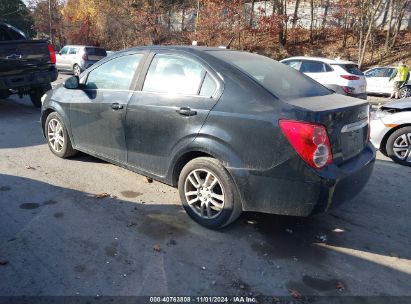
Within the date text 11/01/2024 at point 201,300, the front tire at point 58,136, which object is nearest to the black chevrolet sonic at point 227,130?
the front tire at point 58,136

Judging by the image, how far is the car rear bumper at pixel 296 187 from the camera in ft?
10.4

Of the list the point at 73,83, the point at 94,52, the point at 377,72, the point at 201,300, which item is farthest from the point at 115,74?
the point at 94,52

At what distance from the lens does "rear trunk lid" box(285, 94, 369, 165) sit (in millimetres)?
3215

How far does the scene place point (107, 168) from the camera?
17.6ft

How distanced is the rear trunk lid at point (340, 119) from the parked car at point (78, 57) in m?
19.4

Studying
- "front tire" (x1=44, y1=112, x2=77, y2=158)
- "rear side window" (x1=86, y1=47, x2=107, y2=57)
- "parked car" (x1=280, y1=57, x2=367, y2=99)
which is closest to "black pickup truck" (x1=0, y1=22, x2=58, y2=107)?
"front tire" (x1=44, y1=112, x2=77, y2=158)

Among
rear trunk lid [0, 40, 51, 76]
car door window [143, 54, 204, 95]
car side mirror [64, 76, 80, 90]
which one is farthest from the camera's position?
rear trunk lid [0, 40, 51, 76]

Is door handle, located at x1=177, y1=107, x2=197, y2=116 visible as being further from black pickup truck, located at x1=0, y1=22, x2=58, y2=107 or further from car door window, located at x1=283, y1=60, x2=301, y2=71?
car door window, located at x1=283, y1=60, x2=301, y2=71

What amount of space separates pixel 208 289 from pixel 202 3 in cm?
2854

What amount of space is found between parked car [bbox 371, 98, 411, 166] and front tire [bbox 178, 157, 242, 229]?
3891mm

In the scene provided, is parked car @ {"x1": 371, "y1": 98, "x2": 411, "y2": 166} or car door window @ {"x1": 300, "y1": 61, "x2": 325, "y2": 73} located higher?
car door window @ {"x1": 300, "y1": 61, "x2": 325, "y2": 73}

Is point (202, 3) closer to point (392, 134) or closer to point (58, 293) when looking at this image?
point (392, 134)

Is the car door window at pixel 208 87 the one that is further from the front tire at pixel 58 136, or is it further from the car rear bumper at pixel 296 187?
the front tire at pixel 58 136

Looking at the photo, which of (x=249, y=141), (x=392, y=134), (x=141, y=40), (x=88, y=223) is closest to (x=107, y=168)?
(x=88, y=223)
